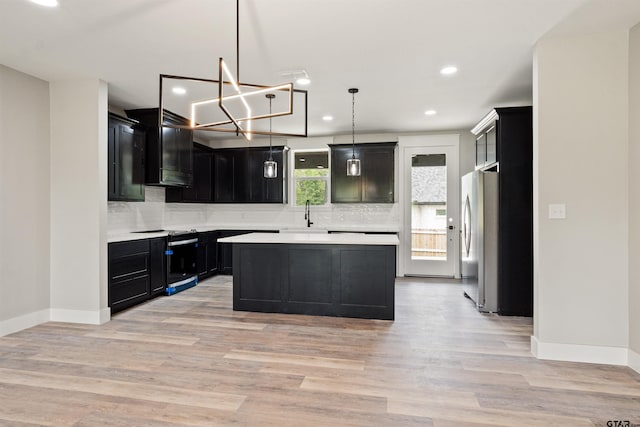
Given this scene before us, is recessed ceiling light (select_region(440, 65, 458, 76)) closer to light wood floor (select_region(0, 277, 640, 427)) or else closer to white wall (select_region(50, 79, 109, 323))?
light wood floor (select_region(0, 277, 640, 427))

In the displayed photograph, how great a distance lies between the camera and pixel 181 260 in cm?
538

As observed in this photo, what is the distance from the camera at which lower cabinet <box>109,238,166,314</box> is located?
4074 millimetres

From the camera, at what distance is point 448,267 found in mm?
6316

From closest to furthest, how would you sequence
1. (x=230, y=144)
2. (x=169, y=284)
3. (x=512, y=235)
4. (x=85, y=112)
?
1. (x=85, y=112)
2. (x=512, y=235)
3. (x=169, y=284)
4. (x=230, y=144)

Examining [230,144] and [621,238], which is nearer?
[621,238]

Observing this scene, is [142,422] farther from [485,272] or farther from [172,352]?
[485,272]

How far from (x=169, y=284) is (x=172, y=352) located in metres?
2.22

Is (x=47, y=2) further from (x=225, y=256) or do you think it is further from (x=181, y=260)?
(x=225, y=256)

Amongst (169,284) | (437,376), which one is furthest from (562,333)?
(169,284)

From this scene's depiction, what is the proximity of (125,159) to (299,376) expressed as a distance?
360cm

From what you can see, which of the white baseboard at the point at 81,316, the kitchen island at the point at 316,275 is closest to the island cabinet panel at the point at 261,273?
the kitchen island at the point at 316,275

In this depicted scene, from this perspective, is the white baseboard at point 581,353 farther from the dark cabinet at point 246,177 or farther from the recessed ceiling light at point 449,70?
the dark cabinet at point 246,177

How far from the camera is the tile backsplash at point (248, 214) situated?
5.75 m

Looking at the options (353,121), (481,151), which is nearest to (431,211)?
(481,151)
